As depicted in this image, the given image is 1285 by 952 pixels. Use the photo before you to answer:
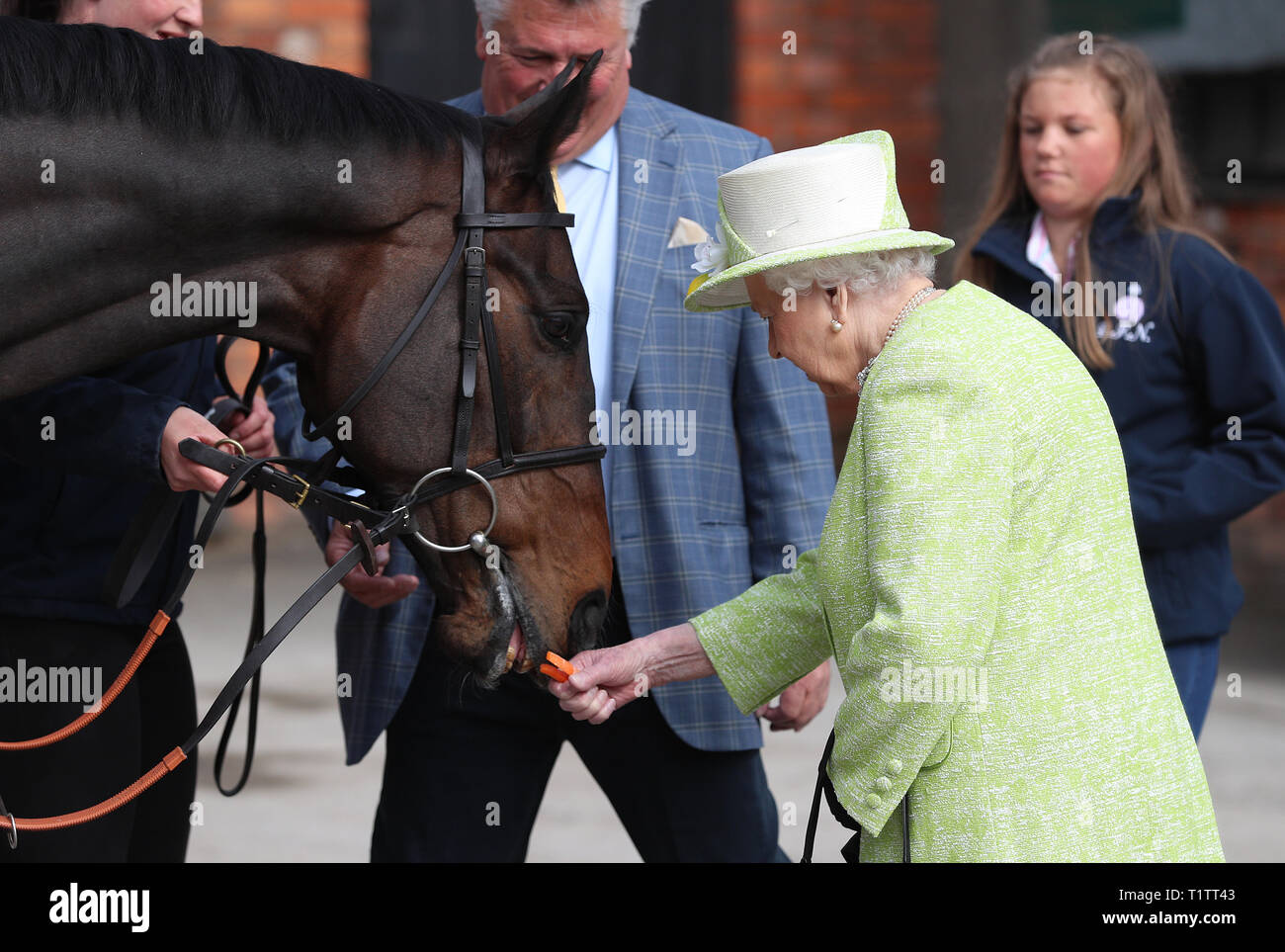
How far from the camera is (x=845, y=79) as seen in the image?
8047 mm

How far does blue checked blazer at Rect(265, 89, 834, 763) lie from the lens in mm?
2754

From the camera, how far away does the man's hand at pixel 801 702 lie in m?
2.82

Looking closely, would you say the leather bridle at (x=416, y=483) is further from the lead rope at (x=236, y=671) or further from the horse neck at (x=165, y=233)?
the horse neck at (x=165, y=233)

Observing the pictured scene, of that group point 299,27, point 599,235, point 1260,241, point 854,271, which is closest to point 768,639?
point 854,271

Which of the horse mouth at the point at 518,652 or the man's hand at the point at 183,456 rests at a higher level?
the man's hand at the point at 183,456

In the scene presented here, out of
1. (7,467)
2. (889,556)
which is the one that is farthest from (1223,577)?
(7,467)

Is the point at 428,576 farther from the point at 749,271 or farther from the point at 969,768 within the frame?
the point at 969,768

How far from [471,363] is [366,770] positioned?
3.53 m

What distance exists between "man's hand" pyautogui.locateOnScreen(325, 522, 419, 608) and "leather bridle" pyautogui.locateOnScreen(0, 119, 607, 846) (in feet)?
1.00

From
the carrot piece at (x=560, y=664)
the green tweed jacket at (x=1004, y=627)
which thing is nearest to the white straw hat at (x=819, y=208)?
the green tweed jacket at (x=1004, y=627)

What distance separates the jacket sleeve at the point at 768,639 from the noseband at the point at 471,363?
380 millimetres
